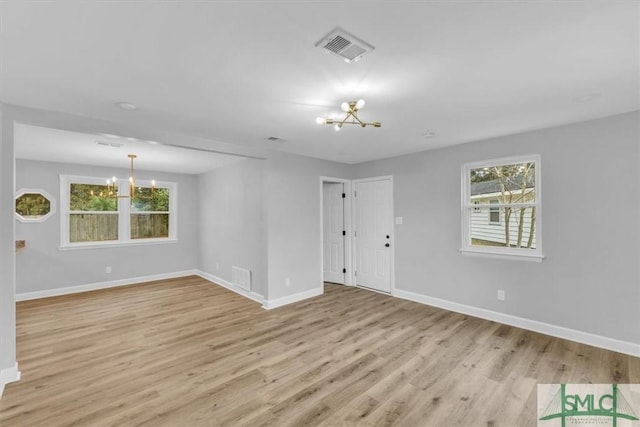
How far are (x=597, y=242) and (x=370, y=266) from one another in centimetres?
320

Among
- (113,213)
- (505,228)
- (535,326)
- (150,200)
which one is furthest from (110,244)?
(535,326)

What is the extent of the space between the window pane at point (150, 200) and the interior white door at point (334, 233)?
3749 millimetres

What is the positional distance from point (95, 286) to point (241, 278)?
306cm

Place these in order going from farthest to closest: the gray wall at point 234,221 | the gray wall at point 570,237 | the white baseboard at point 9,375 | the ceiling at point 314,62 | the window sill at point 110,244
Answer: the window sill at point 110,244, the gray wall at point 234,221, the gray wall at point 570,237, the white baseboard at point 9,375, the ceiling at point 314,62

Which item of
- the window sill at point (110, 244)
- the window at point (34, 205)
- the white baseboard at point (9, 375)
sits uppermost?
the window at point (34, 205)

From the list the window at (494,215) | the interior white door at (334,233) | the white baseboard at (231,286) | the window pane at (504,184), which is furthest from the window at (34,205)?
the window at (494,215)

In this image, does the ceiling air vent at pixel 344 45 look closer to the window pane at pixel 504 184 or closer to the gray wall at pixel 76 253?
the window pane at pixel 504 184

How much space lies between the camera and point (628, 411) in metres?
2.12

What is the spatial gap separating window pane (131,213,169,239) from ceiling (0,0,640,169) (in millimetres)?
3816

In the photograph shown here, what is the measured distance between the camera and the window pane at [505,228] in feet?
11.9

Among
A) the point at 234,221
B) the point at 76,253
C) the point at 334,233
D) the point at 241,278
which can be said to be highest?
the point at 234,221

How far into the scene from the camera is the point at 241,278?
5.13 metres

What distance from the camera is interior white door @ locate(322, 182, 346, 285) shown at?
19.1ft

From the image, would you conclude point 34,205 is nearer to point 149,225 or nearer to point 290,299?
point 149,225
